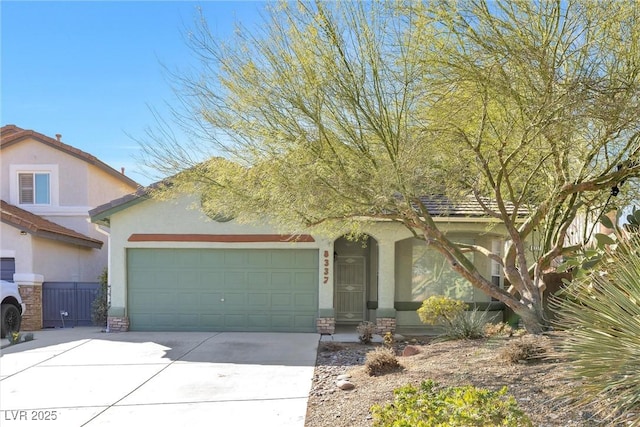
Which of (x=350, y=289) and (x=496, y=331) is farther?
(x=350, y=289)

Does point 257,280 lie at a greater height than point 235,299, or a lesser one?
greater

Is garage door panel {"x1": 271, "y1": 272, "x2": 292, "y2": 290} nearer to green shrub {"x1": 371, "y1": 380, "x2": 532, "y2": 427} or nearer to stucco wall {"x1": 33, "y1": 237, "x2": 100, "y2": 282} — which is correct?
stucco wall {"x1": 33, "y1": 237, "x2": 100, "y2": 282}

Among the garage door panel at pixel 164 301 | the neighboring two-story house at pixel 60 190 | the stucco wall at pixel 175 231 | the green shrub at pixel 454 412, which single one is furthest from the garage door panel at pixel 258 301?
the green shrub at pixel 454 412

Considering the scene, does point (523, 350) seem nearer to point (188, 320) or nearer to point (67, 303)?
point (188, 320)

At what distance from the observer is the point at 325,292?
1275 centimetres

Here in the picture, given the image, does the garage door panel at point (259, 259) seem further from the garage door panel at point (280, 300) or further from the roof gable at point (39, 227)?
the roof gable at point (39, 227)

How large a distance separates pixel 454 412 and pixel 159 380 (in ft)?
18.8

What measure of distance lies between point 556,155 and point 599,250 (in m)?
1.43

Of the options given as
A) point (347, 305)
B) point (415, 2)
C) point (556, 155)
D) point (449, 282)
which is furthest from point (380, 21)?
point (347, 305)

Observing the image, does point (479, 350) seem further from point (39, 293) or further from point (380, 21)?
point (39, 293)

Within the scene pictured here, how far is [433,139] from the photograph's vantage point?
6.68m

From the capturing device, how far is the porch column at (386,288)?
1252 centimetres

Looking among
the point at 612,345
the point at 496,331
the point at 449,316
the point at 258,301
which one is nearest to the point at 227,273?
the point at 258,301

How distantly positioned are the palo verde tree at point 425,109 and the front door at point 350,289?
6.32 m
